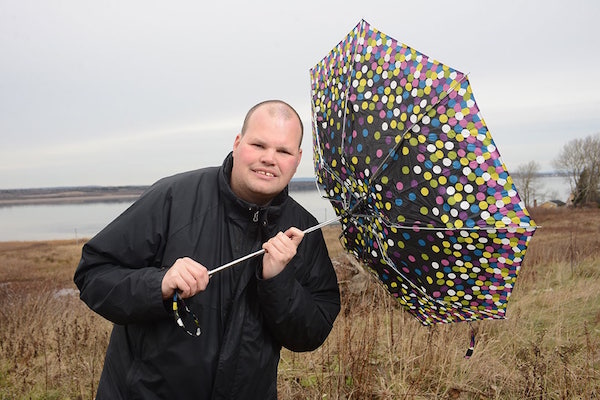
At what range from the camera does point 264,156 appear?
190 centimetres

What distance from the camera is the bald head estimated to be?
1958mm

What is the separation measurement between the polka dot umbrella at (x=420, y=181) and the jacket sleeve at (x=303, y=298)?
0.31 metres

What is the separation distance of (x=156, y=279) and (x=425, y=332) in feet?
11.2

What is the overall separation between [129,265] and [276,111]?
0.95m

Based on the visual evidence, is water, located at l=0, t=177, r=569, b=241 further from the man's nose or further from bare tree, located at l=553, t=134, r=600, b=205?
the man's nose

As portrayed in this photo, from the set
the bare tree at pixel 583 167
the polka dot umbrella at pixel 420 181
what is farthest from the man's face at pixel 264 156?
the bare tree at pixel 583 167

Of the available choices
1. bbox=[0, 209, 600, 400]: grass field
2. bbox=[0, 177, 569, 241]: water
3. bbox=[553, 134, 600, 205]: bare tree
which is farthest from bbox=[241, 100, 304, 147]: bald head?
bbox=[553, 134, 600, 205]: bare tree

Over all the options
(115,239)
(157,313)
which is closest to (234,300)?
(157,313)

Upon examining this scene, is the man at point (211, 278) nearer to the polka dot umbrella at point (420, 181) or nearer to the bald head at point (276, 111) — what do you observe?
the bald head at point (276, 111)

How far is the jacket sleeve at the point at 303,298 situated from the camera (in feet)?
6.19

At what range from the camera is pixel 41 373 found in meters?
4.31

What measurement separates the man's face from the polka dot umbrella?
363 millimetres

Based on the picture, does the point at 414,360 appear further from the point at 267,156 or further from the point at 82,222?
the point at 82,222

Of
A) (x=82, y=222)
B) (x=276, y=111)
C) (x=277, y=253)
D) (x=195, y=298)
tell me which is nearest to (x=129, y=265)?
(x=195, y=298)
